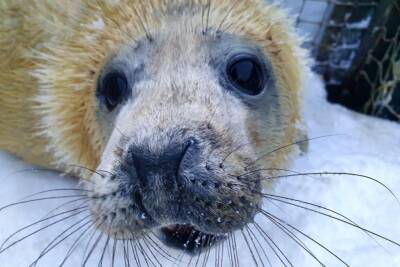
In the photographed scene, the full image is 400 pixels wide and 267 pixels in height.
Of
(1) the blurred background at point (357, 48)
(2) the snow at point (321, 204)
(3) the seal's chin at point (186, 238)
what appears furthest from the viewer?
(1) the blurred background at point (357, 48)

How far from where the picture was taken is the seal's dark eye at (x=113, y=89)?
1955 millimetres

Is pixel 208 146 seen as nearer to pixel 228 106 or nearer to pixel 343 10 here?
pixel 228 106

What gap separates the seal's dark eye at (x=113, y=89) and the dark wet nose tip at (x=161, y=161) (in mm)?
439

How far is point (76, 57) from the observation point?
2.14 metres

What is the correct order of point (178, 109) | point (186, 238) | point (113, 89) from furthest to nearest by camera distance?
1. point (113, 89)
2. point (186, 238)
3. point (178, 109)

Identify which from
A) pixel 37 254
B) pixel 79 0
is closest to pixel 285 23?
pixel 79 0

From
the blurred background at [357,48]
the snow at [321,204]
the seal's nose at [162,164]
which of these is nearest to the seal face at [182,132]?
the seal's nose at [162,164]

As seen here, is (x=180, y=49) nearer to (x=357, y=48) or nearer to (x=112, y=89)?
(x=112, y=89)

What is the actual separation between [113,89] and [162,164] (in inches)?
21.5

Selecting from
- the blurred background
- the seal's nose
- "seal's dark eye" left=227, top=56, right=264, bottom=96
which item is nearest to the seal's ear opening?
"seal's dark eye" left=227, top=56, right=264, bottom=96

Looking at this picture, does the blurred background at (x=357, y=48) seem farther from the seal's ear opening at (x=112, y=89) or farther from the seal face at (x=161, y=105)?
the seal's ear opening at (x=112, y=89)

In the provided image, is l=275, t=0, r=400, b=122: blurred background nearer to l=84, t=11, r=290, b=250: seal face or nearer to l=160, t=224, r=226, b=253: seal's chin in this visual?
l=84, t=11, r=290, b=250: seal face

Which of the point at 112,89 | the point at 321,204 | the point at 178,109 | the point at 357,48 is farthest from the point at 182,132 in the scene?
the point at 357,48

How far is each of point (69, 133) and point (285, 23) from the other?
874 mm
